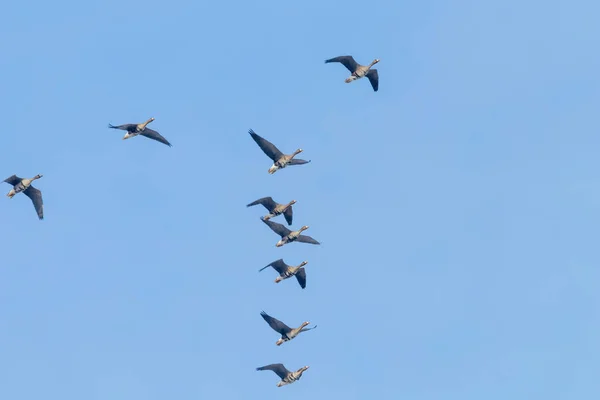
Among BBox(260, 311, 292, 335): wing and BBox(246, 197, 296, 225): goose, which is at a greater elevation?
BBox(246, 197, 296, 225): goose

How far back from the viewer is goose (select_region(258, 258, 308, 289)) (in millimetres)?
179000

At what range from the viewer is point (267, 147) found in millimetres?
176750

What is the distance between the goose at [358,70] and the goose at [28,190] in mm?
40978

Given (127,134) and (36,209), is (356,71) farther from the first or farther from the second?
(36,209)

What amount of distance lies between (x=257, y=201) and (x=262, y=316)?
15.2 m

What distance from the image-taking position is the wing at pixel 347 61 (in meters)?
181

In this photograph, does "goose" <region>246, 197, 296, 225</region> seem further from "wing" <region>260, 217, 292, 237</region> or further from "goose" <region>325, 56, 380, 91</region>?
"goose" <region>325, 56, 380, 91</region>

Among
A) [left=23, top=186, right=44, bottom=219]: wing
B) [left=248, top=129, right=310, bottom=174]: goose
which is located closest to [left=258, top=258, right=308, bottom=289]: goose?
[left=248, top=129, right=310, bottom=174]: goose

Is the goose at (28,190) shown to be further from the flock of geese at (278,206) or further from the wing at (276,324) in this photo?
the wing at (276,324)

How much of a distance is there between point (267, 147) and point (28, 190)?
31.0 metres

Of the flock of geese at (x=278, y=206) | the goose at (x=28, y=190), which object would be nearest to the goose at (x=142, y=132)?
the flock of geese at (x=278, y=206)

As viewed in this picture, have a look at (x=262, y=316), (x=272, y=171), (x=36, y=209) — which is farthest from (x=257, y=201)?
(x=36, y=209)

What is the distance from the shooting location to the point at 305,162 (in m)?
179

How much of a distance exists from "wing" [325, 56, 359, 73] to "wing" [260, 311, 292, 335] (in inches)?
1330
